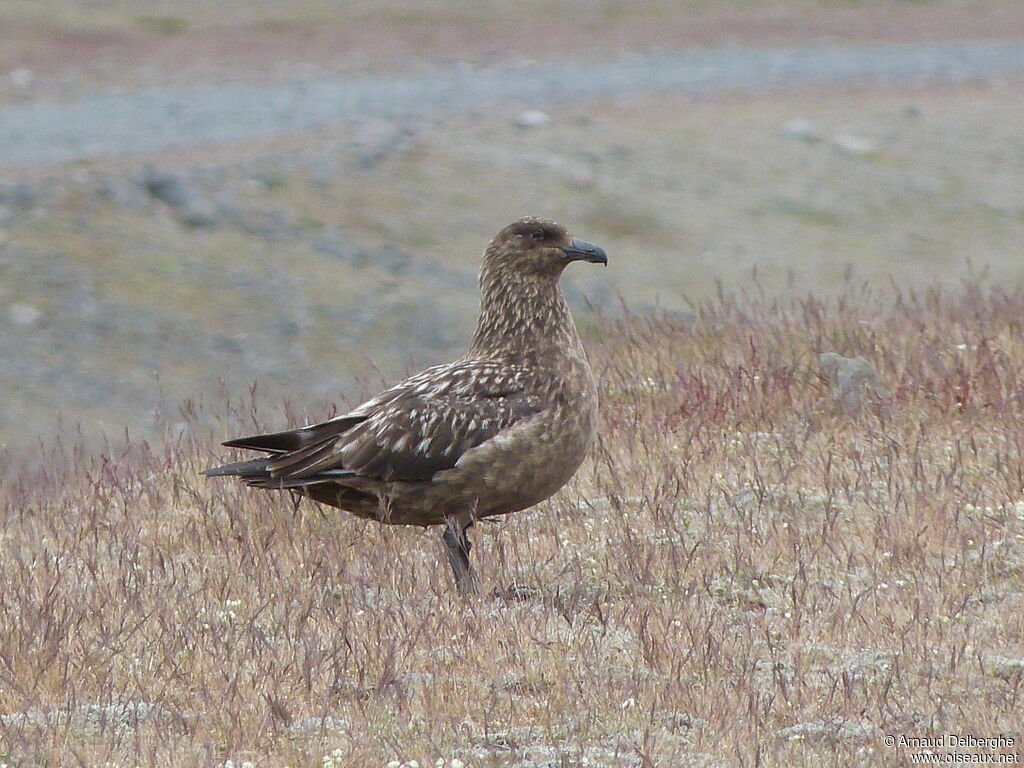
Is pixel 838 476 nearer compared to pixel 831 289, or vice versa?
pixel 838 476

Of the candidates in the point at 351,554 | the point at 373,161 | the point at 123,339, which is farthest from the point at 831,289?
the point at 351,554

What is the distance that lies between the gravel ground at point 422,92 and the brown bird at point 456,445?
385 inches

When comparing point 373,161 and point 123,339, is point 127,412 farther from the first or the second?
point 373,161

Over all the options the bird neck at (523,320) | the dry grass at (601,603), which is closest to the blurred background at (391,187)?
the dry grass at (601,603)

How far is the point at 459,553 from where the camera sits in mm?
6746

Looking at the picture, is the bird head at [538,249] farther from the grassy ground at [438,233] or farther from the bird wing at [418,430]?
the grassy ground at [438,233]

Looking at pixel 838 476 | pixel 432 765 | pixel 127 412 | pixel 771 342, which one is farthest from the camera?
pixel 127 412

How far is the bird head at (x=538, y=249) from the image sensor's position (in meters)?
7.48

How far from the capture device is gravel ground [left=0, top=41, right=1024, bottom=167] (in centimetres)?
1766

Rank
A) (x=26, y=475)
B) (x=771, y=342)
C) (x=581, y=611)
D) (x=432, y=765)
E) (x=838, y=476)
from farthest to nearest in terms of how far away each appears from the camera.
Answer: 1. (x=771, y=342)
2. (x=26, y=475)
3. (x=838, y=476)
4. (x=581, y=611)
5. (x=432, y=765)

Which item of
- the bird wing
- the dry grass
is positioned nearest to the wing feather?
the bird wing

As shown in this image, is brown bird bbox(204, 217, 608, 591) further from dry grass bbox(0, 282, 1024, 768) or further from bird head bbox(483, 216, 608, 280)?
bird head bbox(483, 216, 608, 280)

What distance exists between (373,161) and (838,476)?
8964 millimetres

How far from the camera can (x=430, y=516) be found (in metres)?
6.86
